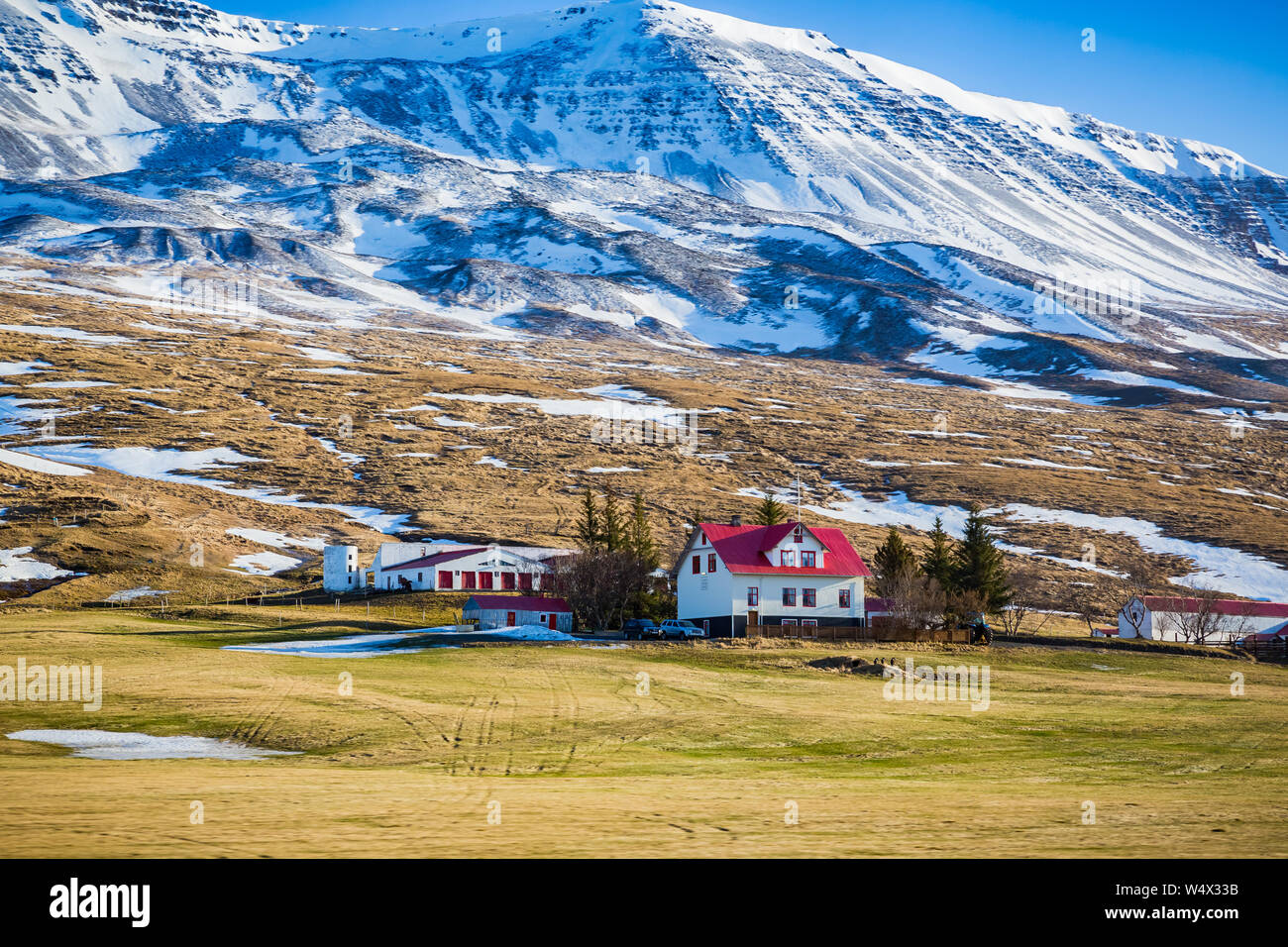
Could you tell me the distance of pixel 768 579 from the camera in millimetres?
71875

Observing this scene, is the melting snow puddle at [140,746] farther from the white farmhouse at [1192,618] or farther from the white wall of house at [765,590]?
the white farmhouse at [1192,618]

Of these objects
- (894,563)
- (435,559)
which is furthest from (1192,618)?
(435,559)

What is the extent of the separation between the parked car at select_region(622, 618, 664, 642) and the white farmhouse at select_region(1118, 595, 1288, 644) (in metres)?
40.0

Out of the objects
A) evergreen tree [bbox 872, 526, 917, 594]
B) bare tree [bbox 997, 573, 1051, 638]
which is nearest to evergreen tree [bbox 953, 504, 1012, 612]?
evergreen tree [bbox 872, 526, 917, 594]

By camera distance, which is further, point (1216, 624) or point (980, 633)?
point (1216, 624)

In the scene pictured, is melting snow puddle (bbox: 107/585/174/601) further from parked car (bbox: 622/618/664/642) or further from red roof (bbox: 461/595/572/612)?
parked car (bbox: 622/618/664/642)

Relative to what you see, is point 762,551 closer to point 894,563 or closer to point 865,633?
point 865,633

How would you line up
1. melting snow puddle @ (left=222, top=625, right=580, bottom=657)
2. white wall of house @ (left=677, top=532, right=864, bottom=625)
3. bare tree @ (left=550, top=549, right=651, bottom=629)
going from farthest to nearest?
bare tree @ (left=550, top=549, right=651, bottom=629), white wall of house @ (left=677, top=532, right=864, bottom=625), melting snow puddle @ (left=222, top=625, right=580, bottom=657)

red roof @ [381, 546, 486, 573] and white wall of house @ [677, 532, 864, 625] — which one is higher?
red roof @ [381, 546, 486, 573]

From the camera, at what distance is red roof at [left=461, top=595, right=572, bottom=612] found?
78000 mm

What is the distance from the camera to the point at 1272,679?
59219mm

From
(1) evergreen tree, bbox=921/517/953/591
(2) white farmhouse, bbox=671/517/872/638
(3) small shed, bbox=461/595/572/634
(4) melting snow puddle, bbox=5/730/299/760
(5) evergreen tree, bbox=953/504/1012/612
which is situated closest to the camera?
(4) melting snow puddle, bbox=5/730/299/760

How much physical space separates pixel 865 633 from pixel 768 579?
6.67 metres

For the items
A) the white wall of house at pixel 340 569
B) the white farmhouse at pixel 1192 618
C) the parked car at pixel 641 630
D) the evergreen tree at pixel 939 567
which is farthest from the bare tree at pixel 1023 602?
the white wall of house at pixel 340 569
